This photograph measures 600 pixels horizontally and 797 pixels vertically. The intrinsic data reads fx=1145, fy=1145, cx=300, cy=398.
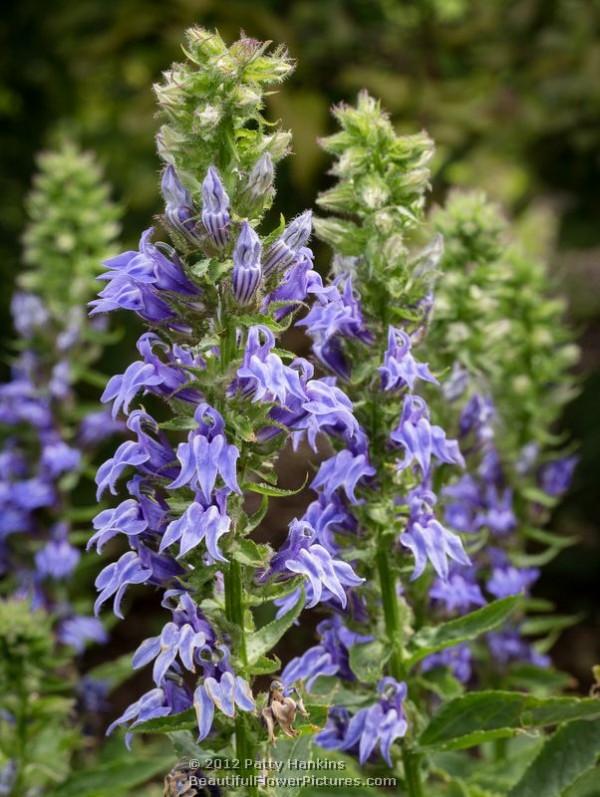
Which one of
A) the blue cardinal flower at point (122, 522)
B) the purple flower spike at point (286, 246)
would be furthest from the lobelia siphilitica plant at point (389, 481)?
the blue cardinal flower at point (122, 522)

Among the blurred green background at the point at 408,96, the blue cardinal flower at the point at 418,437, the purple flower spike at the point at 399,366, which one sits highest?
the blurred green background at the point at 408,96

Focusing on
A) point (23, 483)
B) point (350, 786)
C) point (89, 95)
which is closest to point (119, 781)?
point (350, 786)

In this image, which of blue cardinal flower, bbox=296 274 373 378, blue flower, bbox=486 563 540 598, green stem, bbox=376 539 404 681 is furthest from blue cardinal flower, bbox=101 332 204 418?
blue flower, bbox=486 563 540 598

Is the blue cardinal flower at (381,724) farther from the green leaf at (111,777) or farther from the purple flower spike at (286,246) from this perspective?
the purple flower spike at (286,246)

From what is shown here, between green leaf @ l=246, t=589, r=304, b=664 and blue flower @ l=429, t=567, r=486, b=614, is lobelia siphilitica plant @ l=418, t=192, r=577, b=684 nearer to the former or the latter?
blue flower @ l=429, t=567, r=486, b=614

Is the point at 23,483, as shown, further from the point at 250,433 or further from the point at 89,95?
the point at 89,95
